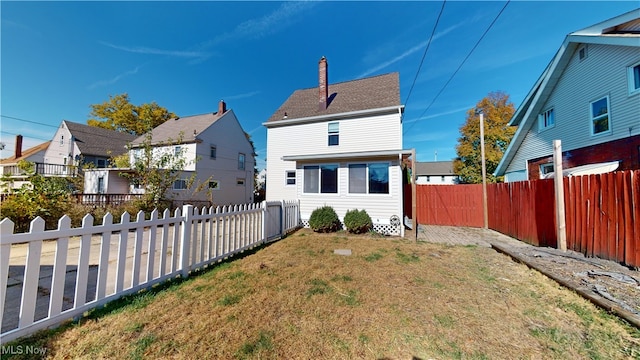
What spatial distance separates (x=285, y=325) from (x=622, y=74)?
13.1m

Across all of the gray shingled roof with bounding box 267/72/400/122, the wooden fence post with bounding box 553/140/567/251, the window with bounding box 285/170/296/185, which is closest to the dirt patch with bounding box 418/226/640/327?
the wooden fence post with bounding box 553/140/567/251

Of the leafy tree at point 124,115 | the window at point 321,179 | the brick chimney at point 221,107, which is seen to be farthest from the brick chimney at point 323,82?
the leafy tree at point 124,115

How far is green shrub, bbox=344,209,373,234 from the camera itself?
28.5ft

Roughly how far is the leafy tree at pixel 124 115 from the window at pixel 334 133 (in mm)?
28693

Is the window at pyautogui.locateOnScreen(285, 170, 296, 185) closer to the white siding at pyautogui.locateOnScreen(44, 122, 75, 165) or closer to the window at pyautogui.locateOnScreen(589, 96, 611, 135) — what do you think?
Answer: the window at pyautogui.locateOnScreen(589, 96, 611, 135)

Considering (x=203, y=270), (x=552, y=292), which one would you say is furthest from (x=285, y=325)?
(x=552, y=292)

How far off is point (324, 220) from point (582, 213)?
7.21 metres

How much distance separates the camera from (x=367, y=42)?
12891mm

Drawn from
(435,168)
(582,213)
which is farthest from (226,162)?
(435,168)

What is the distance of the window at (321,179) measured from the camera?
32.8 feet

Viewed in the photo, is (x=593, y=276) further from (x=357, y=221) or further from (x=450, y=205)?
(x=450, y=205)

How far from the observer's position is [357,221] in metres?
8.71

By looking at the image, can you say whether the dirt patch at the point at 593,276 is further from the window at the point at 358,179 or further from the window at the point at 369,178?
the window at the point at 358,179

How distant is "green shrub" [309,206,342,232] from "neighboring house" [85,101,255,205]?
33.3 feet
